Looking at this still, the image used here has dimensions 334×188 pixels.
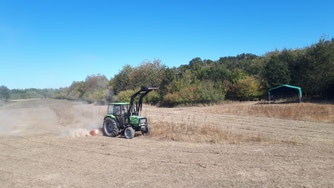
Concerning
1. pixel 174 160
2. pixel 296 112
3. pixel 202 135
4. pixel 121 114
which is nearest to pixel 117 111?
pixel 121 114

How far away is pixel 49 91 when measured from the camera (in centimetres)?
4159

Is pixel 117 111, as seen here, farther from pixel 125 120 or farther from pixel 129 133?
pixel 129 133

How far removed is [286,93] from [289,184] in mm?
27132

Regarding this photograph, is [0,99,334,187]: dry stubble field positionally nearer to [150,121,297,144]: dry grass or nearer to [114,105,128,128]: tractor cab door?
[150,121,297,144]: dry grass

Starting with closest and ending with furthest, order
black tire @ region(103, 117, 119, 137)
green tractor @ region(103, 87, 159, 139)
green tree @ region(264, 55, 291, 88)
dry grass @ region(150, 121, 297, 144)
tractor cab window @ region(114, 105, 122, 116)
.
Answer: dry grass @ region(150, 121, 297, 144) → green tractor @ region(103, 87, 159, 139) → black tire @ region(103, 117, 119, 137) → tractor cab window @ region(114, 105, 122, 116) → green tree @ region(264, 55, 291, 88)

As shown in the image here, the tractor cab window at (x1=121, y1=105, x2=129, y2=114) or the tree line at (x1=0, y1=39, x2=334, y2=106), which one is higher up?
the tree line at (x1=0, y1=39, x2=334, y2=106)

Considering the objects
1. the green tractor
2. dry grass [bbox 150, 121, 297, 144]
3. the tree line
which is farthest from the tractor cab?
the tree line

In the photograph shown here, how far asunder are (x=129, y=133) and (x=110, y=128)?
171 centimetres

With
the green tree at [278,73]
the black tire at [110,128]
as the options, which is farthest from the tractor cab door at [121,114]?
the green tree at [278,73]

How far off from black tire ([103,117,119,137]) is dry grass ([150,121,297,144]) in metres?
2.06

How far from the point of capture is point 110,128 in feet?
45.6

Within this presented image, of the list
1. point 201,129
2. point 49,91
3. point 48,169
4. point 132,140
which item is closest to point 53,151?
point 48,169

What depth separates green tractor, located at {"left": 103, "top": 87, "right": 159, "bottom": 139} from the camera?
13023 millimetres

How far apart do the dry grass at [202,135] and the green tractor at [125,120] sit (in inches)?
40.6
